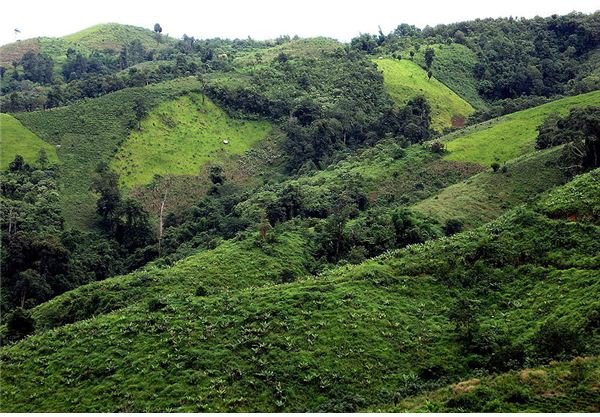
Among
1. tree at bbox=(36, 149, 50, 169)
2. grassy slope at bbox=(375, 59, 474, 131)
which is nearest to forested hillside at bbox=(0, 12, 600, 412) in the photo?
tree at bbox=(36, 149, 50, 169)

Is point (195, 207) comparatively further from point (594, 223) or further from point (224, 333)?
point (594, 223)

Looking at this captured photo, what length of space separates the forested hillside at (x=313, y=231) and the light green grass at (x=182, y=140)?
0.47 m

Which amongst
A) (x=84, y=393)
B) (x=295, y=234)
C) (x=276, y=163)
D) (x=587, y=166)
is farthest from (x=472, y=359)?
(x=276, y=163)

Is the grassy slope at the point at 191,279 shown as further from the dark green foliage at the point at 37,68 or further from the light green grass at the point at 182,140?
the dark green foliage at the point at 37,68

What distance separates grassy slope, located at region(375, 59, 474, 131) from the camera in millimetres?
121000

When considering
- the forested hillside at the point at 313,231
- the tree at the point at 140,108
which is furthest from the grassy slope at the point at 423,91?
the tree at the point at 140,108

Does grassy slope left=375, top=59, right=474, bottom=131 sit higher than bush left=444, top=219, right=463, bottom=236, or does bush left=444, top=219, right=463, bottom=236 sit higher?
grassy slope left=375, top=59, right=474, bottom=131

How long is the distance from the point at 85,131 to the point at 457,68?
81.9 metres

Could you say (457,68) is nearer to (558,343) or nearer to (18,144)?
(18,144)

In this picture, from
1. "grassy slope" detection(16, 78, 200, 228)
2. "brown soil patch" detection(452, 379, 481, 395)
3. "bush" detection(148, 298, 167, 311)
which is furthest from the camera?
"grassy slope" detection(16, 78, 200, 228)

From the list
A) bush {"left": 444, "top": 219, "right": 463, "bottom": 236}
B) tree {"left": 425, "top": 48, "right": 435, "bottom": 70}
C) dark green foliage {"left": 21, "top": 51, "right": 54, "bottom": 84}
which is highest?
dark green foliage {"left": 21, "top": 51, "right": 54, "bottom": 84}

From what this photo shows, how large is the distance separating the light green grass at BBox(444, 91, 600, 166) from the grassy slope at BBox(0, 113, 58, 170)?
6146 centimetres

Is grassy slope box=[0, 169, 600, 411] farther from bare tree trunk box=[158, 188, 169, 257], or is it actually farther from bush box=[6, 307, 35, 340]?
bare tree trunk box=[158, 188, 169, 257]

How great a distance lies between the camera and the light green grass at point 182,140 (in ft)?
321
